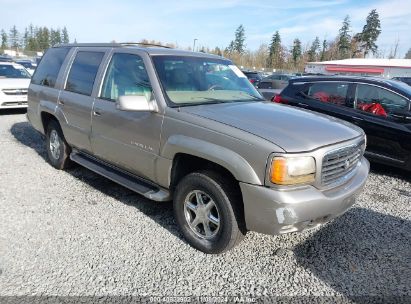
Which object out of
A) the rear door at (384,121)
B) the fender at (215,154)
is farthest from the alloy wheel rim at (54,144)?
the rear door at (384,121)

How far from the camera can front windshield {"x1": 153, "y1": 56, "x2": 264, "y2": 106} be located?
12.7ft

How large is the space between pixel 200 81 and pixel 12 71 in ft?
32.8

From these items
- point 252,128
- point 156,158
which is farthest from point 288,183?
point 156,158

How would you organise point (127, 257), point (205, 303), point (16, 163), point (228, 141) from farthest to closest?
1. point (16, 163)
2. point (127, 257)
3. point (228, 141)
4. point (205, 303)

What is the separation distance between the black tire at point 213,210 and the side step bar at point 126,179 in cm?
24

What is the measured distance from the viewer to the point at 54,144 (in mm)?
5820

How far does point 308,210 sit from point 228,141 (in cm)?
86

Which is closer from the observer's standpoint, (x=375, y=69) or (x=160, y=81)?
(x=160, y=81)

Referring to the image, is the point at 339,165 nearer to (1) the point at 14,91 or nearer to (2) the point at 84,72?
(2) the point at 84,72

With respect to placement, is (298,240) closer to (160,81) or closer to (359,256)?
(359,256)

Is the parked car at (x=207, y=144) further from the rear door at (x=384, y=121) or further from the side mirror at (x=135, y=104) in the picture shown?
the rear door at (x=384, y=121)

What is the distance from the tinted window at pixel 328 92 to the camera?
650cm

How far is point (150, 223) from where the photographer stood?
4.07 metres

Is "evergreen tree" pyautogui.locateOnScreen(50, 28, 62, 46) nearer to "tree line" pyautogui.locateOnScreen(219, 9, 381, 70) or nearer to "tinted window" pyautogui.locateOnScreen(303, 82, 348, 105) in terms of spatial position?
"tree line" pyautogui.locateOnScreen(219, 9, 381, 70)
